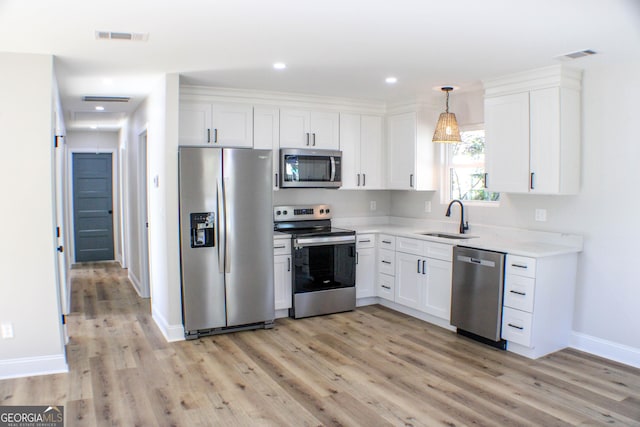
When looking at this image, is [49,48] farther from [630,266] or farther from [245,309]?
[630,266]

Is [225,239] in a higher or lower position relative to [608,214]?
lower

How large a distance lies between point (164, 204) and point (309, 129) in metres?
1.81

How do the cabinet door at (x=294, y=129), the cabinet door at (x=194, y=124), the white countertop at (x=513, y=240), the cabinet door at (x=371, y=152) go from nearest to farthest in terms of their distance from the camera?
the white countertop at (x=513, y=240) → the cabinet door at (x=194, y=124) → the cabinet door at (x=294, y=129) → the cabinet door at (x=371, y=152)

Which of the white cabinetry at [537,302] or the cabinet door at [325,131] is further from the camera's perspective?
the cabinet door at [325,131]

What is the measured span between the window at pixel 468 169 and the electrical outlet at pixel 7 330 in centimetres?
434

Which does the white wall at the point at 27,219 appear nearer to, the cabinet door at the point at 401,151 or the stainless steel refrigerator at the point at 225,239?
the stainless steel refrigerator at the point at 225,239

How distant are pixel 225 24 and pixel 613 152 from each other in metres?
3.18

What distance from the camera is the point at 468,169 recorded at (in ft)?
17.0

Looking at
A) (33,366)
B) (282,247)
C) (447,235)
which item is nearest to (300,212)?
(282,247)

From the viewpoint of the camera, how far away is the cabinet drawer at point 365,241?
5.29 metres

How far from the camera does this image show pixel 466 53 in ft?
11.5

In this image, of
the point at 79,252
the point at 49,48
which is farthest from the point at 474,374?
the point at 79,252

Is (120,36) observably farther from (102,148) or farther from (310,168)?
(102,148)

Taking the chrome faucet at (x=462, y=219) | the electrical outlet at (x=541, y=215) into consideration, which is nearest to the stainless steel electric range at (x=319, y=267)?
the chrome faucet at (x=462, y=219)
